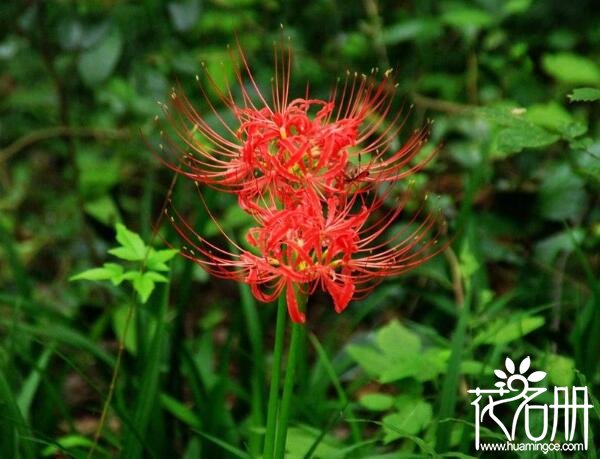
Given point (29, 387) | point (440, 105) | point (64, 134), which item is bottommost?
point (29, 387)

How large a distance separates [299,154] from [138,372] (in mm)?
1456

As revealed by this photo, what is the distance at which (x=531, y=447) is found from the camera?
2.17m

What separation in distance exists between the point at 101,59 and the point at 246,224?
0.80m

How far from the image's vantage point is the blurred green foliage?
2.63 metres

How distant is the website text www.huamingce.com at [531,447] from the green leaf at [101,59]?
188 centimetres

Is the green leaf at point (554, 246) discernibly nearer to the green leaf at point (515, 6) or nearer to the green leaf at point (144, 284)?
the green leaf at point (515, 6)

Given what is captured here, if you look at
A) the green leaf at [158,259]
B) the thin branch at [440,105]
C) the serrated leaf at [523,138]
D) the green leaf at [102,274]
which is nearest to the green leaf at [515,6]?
the thin branch at [440,105]

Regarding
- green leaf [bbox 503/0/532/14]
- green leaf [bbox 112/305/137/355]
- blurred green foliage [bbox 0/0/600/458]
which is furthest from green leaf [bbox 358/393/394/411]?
green leaf [bbox 503/0/532/14]

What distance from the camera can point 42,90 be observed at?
4.04m

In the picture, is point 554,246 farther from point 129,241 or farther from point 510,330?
point 129,241

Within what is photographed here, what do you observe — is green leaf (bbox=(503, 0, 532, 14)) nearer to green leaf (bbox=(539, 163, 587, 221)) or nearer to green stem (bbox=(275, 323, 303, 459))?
green leaf (bbox=(539, 163, 587, 221))

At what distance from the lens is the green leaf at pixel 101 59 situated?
A: 335cm

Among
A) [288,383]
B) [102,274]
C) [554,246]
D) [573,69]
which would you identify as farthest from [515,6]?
[288,383]

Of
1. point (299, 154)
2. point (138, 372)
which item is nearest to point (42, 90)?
point (138, 372)
